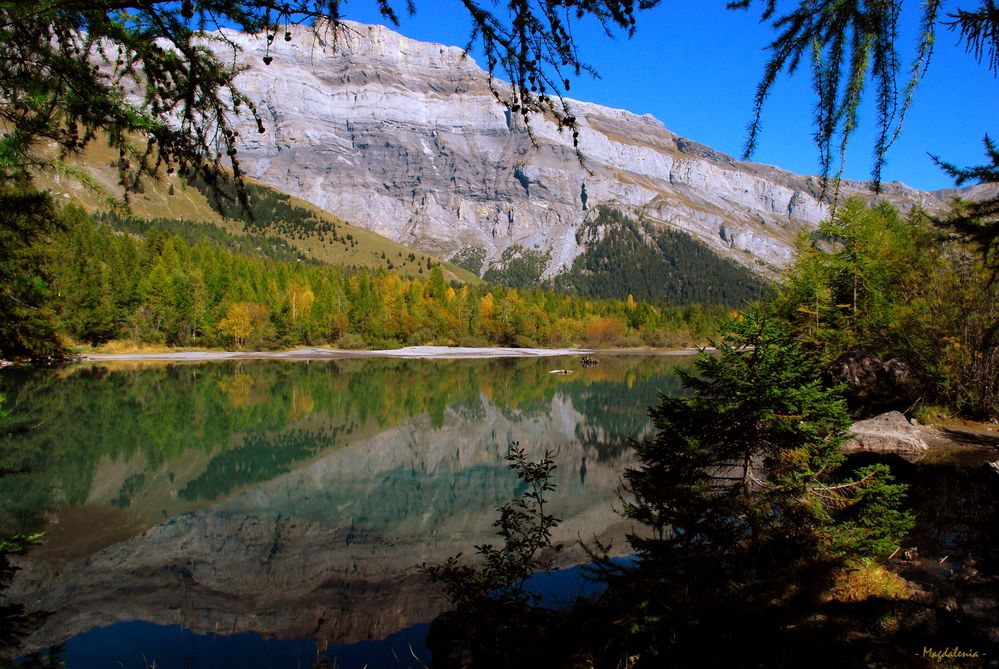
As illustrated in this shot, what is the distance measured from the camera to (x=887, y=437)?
13.8m

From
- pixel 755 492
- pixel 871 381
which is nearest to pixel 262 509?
pixel 755 492

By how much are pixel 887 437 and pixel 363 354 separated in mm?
67539

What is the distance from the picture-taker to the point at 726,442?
5.37 meters

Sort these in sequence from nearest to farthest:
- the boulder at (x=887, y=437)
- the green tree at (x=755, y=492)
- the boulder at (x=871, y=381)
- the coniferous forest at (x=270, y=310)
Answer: the green tree at (x=755, y=492) < the boulder at (x=887, y=437) < the boulder at (x=871, y=381) < the coniferous forest at (x=270, y=310)

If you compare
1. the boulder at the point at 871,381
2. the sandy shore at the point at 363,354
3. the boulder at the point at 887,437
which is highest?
the boulder at the point at 871,381

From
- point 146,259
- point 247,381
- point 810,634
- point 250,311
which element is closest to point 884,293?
point 810,634

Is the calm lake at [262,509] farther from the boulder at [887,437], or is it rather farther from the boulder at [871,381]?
the boulder at [871,381]

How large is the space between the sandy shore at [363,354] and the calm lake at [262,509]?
1008 inches

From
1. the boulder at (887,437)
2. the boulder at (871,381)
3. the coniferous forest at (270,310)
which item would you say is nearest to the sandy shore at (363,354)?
the coniferous forest at (270,310)

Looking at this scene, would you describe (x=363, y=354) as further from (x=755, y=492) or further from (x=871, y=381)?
(x=755, y=492)

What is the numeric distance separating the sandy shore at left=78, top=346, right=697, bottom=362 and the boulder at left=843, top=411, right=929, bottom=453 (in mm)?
49989

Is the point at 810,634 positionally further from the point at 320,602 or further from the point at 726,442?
the point at 320,602

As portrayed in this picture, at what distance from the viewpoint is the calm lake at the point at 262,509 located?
8.39 metres

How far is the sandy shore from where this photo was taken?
190 ft
